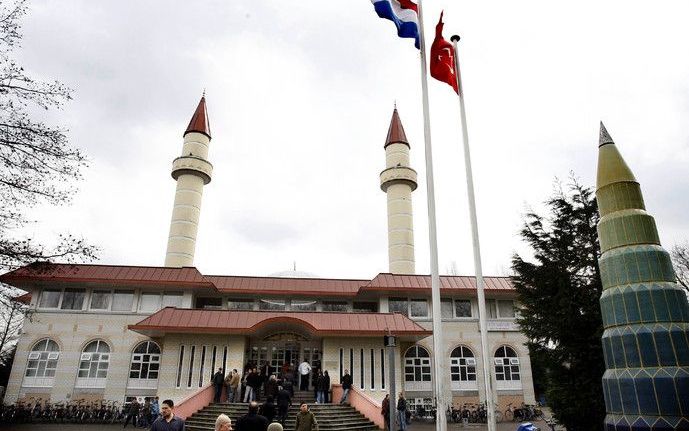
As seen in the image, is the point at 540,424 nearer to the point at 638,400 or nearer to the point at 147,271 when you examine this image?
the point at 638,400

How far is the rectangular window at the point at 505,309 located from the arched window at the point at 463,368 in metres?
3.00

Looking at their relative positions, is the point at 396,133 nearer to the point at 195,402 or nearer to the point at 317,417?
the point at 317,417

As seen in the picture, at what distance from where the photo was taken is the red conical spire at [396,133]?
35.7 m

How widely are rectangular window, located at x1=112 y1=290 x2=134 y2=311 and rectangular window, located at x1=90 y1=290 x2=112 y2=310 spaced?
1.08 feet

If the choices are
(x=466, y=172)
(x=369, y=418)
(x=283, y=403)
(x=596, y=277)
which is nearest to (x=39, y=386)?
(x=283, y=403)

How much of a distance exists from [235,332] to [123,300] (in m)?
8.03

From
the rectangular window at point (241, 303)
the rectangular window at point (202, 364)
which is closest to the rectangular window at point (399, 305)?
the rectangular window at point (241, 303)

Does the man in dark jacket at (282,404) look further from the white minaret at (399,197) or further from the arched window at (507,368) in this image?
the white minaret at (399,197)

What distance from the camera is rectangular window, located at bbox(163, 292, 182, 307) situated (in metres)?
25.6

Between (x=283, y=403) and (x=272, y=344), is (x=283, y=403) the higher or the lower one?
the lower one

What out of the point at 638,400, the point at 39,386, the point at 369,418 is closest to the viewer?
the point at 638,400

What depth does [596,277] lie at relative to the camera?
13367mm

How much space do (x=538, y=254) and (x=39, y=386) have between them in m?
25.1

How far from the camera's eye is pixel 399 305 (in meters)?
26.6
